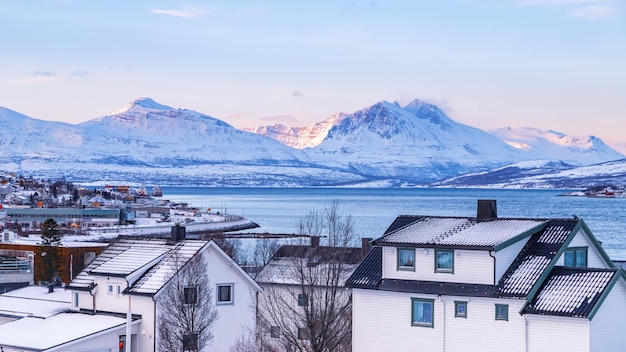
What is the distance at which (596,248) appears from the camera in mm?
33969

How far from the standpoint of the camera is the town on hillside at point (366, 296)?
30.7 metres

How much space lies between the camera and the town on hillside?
3069 cm

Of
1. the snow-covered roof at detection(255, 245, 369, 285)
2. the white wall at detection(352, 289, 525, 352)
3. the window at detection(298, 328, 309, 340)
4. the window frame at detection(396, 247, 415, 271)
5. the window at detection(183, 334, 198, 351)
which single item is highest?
the window frame at detection(396, 247, 415, 271)

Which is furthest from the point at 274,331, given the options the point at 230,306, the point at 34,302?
the point at 34,302

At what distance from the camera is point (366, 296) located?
34156 mm

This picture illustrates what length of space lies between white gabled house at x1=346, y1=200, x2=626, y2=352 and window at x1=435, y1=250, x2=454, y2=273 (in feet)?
0.09

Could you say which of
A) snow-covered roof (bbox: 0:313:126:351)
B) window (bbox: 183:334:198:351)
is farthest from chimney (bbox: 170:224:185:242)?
window (bbox: 183:334:198:351)

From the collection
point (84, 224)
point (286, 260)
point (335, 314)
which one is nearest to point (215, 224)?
point (84, 224)

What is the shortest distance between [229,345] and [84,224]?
4934 inches

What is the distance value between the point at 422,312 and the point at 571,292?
4547 millimetres

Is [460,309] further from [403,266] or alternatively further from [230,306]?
[230,306]

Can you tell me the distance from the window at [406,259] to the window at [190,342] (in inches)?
318

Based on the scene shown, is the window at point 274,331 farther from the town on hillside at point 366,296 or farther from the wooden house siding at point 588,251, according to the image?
the wooden house siding at point 588,251

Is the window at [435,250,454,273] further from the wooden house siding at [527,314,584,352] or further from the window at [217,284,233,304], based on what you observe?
the window at [217,284,233,304]
